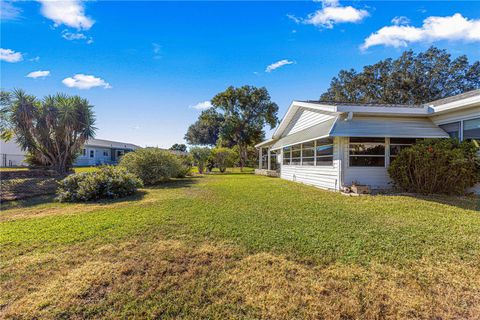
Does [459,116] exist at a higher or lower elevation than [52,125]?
lower

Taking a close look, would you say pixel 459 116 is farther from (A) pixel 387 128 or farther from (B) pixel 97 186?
(B) pixel 97 186

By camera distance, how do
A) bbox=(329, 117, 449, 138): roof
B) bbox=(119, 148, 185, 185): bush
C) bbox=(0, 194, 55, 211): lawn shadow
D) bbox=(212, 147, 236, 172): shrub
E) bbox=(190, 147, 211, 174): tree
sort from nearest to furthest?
bbox=(0, 194, 55, 211): lawn shadow
bbox=(329, 117, 449, 138): roof
bbox=(119, 148, 185, 185): bush
bbox=(190, 147, 211, 174): tree
bbox=(212, 147, 236, 172): shrub

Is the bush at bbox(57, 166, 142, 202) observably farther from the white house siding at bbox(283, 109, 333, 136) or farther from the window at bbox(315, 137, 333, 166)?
the white house siding at bbox(283, 109, 333, 136)

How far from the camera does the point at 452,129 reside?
9.73 m

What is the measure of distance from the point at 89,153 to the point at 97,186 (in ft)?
94.1

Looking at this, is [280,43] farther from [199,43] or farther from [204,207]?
[204,207]

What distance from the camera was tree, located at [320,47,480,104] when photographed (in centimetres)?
2877

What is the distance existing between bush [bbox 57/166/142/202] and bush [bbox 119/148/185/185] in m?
3.44

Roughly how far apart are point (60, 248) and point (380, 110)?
11956mm

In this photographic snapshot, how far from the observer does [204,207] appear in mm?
7230

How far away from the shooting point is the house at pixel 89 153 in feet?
91.0

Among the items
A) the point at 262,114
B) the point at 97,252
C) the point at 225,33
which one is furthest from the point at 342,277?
the point at 262,114

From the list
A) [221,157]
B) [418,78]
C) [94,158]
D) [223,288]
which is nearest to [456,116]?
[223,288]

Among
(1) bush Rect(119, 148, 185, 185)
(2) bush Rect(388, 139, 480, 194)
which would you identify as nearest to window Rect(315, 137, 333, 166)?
(2) bush Rect(388, 139, 480, 194)
